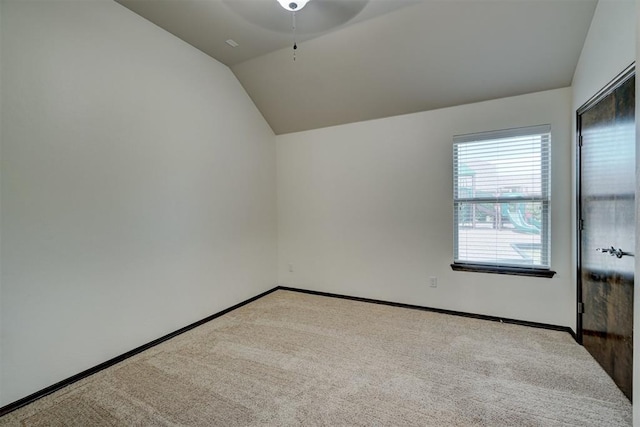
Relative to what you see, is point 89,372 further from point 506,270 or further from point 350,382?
point 506,270

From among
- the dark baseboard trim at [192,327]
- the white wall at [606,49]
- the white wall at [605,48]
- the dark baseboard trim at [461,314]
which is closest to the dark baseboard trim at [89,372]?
the dark baseboard trim at [192,327]

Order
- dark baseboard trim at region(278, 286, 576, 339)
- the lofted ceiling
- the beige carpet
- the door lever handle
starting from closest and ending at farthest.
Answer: the beige carpet
the door lever handle
the lofted ceiling
dark baseboard trim at region(278, 286, 576, 339)

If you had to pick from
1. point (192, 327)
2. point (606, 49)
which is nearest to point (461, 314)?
point (606, 49)

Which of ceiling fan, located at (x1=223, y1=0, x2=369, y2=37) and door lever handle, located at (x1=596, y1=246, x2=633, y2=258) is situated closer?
door lever handle, located at (x1=596, y1=246, x2=633, y2=258)

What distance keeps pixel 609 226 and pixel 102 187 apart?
3.94m

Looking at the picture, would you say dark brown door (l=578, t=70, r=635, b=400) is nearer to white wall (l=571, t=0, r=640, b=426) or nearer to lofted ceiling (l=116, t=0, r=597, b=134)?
white wall (l=571, t=0, r=640, b=426)

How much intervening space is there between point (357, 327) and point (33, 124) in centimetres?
321

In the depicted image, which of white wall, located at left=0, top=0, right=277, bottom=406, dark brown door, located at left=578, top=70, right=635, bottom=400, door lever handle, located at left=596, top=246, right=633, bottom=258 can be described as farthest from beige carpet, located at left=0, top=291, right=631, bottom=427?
door lever handle, located at left=596, top=246, right=633, bottom=258

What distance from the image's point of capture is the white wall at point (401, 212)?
2941 mm

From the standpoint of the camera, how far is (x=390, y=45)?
288cm

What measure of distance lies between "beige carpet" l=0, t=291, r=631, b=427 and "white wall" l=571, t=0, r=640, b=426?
698 millimetres

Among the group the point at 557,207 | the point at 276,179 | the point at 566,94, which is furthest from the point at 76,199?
the point at 566,94

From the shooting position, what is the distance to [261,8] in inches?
98.8

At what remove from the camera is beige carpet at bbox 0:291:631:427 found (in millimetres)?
1769
